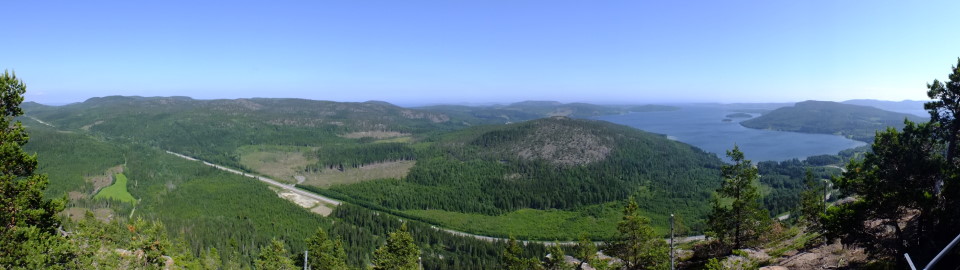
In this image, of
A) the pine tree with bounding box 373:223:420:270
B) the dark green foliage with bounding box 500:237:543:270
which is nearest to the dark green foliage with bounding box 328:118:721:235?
the dark green foliage with bounding box 500:237:543:270

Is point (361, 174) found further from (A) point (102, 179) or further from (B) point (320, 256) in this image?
(B) point (320, 256)

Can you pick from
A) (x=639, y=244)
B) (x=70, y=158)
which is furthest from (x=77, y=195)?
(x=639, y=244)

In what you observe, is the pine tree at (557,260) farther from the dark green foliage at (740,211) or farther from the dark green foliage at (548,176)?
the dark green foliage at (548,176)

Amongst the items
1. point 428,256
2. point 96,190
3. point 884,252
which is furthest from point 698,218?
point 96,190

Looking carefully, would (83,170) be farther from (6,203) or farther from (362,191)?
(6,203)

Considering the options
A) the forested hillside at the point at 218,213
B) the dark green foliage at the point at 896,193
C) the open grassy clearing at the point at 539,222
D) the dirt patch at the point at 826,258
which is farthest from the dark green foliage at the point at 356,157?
the dark green foliage at the point at 896,193

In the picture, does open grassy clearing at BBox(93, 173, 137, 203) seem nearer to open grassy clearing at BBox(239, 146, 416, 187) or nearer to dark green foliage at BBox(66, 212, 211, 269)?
open grassy clearing at BBox(239, 146, 416, 187)
